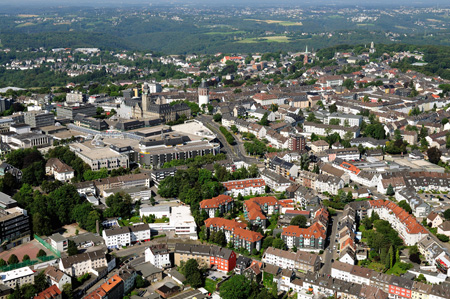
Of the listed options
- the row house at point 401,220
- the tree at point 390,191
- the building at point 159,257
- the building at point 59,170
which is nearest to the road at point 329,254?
the row house at point 401,220

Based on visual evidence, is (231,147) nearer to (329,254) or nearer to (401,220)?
(401,220)

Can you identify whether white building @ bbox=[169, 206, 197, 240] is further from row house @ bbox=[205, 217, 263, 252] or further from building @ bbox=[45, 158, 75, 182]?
building @ bbox=[45, 158, 75, 182]

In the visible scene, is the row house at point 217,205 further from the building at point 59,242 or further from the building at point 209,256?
the building at point 59,242

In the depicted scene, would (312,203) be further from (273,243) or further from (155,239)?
(155,239)

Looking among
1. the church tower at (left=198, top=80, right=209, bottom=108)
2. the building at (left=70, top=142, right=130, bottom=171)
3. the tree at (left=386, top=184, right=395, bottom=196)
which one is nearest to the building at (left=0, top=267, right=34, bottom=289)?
the building at (left=70, top=142, right=130, bottom=171)

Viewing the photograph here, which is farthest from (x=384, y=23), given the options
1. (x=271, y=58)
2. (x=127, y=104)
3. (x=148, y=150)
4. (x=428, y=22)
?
(x=148, y=150)
